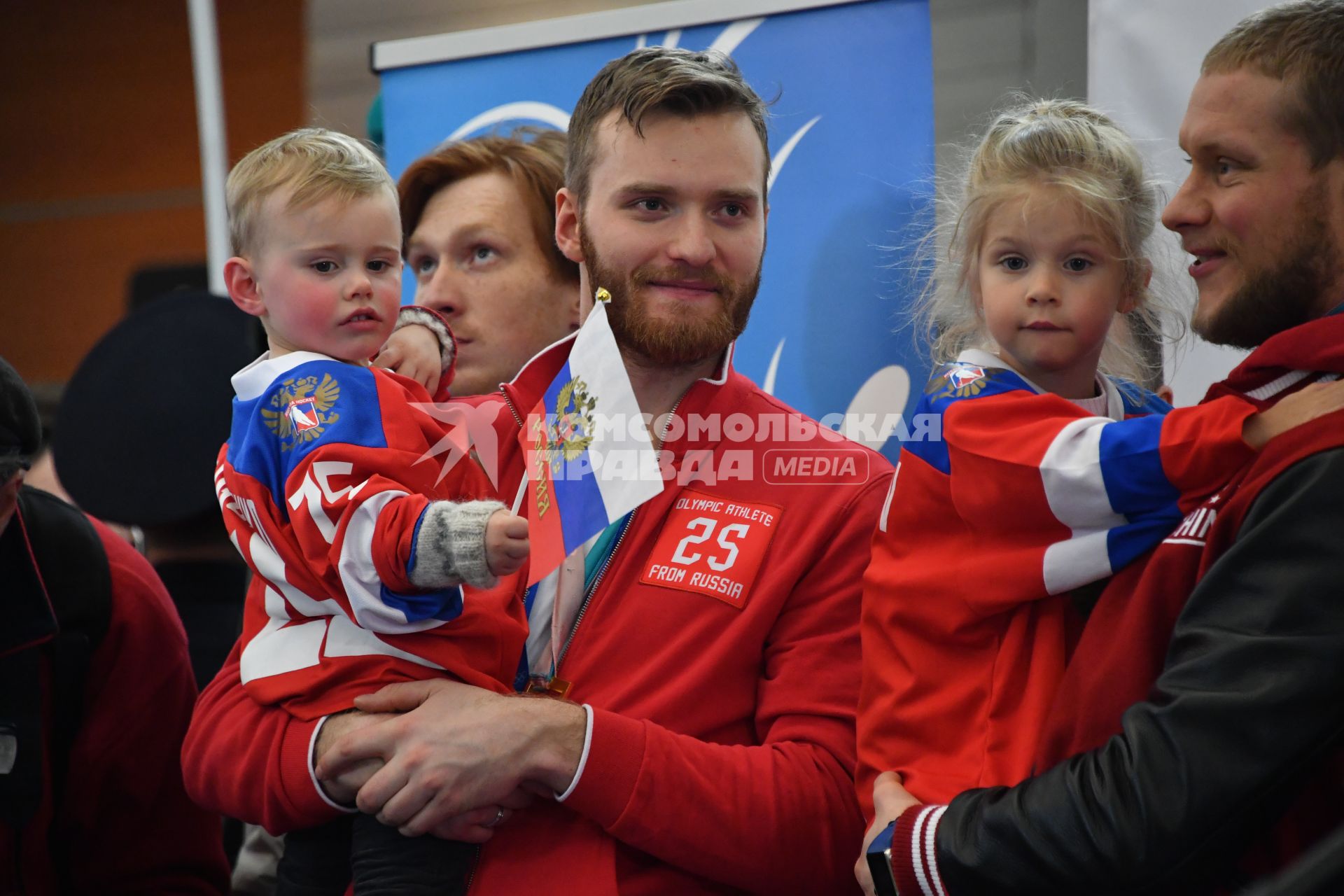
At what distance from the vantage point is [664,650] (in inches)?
67.7

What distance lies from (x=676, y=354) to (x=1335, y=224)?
0.92 m

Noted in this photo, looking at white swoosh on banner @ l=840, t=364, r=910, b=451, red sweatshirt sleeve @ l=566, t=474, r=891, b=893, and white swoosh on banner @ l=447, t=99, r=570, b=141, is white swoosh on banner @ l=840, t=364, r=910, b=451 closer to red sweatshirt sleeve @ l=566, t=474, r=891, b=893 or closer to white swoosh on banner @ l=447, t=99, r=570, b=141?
red sweatshirt sleeve @ l=566, t=474, r=891, b=893

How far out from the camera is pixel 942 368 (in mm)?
1889

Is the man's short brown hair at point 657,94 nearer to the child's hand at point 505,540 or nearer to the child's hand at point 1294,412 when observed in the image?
the child's hand at point 505,540

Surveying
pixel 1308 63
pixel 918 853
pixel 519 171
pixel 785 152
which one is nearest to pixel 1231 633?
pixel 918 853

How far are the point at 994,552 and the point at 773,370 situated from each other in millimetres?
1030

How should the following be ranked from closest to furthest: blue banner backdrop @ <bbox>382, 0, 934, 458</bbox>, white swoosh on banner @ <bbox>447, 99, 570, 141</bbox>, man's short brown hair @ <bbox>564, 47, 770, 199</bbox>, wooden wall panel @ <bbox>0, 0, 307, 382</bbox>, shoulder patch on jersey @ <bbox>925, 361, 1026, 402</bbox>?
shoulder patch on jersey @ <bbox>925, 361, 1026, 402</bbox>
man's short brown hair @ <bbox>564, 47, 770, 199</bbox>
blue banner backdrop @ <bbox>382, 0, 934, 458</bbox>
white swoosh on banner @ <bbox>447, 99, 570, 141</bbox>
wooden wall panel @ <bbox>0, 0, 307, 382</bbox>

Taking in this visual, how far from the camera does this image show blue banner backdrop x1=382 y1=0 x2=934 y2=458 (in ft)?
7.89

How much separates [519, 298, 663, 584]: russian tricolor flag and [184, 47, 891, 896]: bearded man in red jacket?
0.35 ft

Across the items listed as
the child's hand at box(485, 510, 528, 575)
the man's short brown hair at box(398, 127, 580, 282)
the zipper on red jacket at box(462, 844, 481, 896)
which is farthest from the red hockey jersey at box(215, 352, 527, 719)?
the man's short brown hair at box(398, 127, 580, 282)

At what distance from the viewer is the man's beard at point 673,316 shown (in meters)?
1.88

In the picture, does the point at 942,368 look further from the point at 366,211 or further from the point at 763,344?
the point at 366,211

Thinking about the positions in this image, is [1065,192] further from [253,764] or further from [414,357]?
[253,764]

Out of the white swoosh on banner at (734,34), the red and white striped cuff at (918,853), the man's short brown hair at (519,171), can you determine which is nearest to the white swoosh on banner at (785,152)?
the white swoosh on banner at (734,34)
